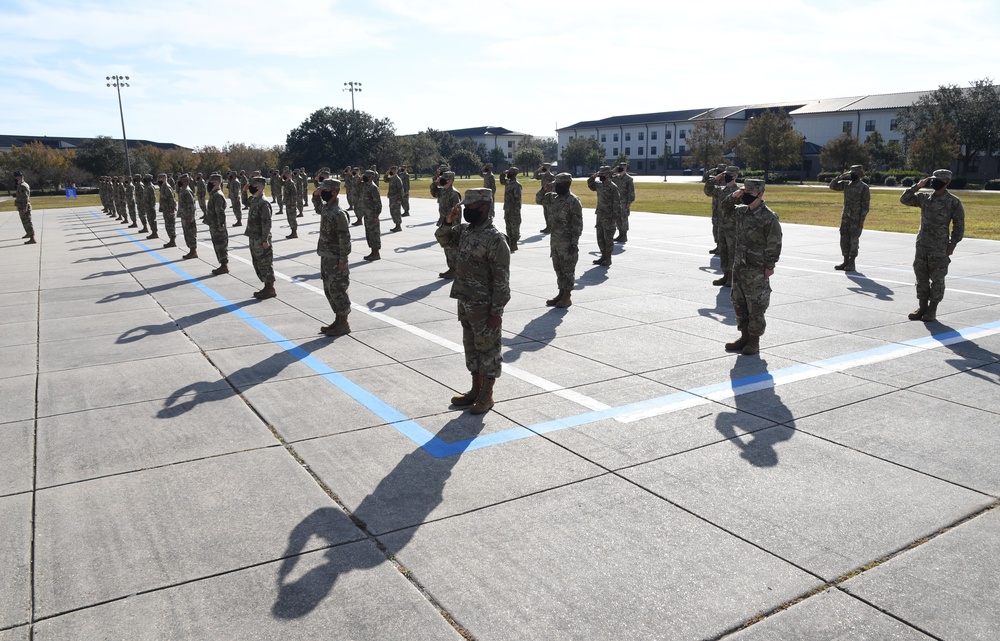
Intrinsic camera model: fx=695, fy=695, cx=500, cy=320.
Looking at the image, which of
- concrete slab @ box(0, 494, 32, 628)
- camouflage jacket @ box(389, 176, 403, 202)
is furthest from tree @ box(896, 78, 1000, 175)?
concrete slab @ box(0, 494, 32, 628)

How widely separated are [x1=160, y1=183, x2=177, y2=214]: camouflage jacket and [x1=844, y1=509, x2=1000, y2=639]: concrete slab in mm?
20506

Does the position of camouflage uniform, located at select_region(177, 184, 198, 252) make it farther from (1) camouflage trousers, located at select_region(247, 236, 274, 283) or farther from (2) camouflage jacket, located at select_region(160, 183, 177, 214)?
(1) camouflage trousers, located at select_region(247, 236, 274, 283)

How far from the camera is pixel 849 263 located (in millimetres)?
14336

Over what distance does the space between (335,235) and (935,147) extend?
65554mm

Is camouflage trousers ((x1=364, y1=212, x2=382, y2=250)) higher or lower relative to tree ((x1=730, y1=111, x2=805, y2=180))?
lower

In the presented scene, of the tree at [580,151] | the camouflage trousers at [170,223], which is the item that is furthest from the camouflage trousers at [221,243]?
the tree at [580,151]

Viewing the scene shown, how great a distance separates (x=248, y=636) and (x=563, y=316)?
300 inches

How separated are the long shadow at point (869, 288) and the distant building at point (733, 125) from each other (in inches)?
2967

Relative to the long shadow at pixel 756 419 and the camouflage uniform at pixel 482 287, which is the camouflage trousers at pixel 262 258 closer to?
the camouflage uniform at pixel 482 287

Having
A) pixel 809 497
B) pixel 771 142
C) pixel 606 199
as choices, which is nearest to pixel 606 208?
pixel 606 199

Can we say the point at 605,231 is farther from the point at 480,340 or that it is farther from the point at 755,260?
the point at 480,340

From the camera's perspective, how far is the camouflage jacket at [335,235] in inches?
366

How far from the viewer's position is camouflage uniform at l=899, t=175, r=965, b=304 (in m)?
9.64

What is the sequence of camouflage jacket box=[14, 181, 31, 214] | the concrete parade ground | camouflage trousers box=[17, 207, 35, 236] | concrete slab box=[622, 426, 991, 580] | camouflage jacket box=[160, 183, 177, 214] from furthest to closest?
camouflage trousers box=[17, 207, 35, 236] → camouflage jacket box=[14, 181, 31, 214] → camouflage jacket box=[160, 183, 177, 214] → concrete slab box=[622, 426, 991, 580] → the concrete parade ground
